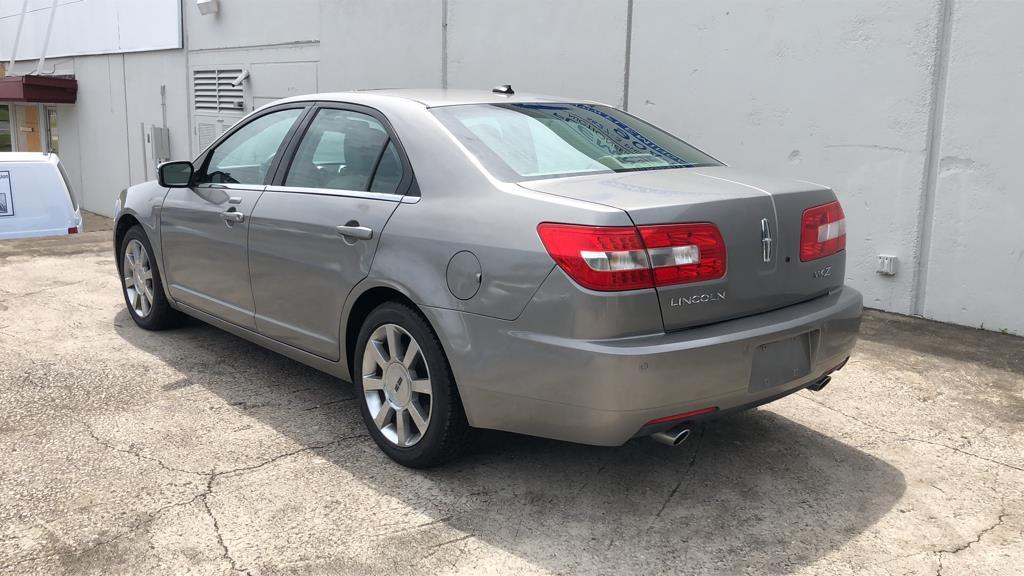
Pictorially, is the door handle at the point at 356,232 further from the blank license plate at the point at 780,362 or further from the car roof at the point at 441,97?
the blank license plate at the point at 780,362

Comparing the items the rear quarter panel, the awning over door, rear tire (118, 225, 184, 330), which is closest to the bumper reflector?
the rear quarter panel

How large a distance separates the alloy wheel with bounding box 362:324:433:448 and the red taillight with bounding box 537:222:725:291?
81 centimetres

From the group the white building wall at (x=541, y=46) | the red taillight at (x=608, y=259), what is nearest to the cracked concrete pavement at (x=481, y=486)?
the red taillight at (x=608, y=259)

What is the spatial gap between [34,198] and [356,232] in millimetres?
7774

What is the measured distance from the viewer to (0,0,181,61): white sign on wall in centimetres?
1578

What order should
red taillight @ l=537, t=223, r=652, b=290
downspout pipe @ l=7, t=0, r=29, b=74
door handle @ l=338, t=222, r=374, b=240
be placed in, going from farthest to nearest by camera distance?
downspout pipe @ l=7, t=0, r=29, b=74
door handle @ l=338, t=222, r=374, b=240
red taillight @ l=537, t=223, r=652, b=290

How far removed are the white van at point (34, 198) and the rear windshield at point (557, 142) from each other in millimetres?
7806

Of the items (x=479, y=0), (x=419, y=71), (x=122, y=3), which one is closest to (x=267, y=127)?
(x=479, y=0)

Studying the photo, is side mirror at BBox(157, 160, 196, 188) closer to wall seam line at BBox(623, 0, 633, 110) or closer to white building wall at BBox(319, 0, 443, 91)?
wall seam line at BBox(623, 0, 633, 110)

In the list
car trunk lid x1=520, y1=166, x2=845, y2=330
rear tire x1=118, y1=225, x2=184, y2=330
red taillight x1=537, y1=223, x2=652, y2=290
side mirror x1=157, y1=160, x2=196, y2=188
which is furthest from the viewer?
rear tire x1=118, y1=225, x2=184, y2=330

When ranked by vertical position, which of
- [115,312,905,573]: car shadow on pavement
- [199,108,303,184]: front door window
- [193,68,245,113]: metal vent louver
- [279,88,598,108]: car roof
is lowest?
[115,312,905,573]: car shadow on pavement

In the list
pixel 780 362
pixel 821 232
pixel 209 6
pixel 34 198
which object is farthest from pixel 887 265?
pixel 209 6

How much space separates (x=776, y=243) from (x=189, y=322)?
13.4 ft

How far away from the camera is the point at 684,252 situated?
304 cm
